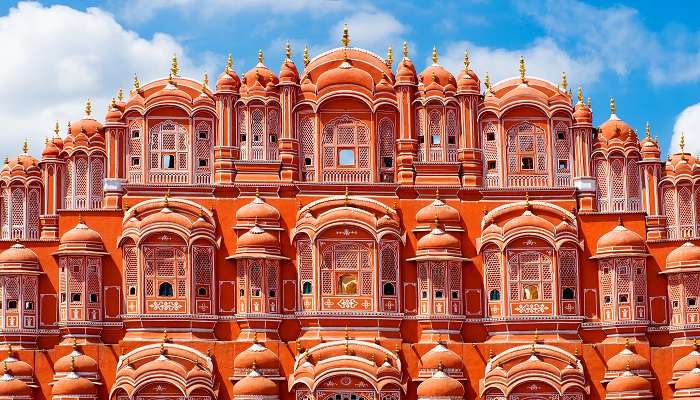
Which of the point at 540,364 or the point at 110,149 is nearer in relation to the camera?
the point at 540,364

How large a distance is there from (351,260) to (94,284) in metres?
8.24

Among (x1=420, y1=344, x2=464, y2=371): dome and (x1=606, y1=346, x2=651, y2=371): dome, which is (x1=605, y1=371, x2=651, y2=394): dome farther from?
(x1=420, y1=344, x2=464, y2=371): dome

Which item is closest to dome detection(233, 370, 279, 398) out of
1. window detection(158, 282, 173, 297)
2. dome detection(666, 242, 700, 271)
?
window detection(158, 282, 173, 297)

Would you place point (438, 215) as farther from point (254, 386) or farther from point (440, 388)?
point (254, 386)

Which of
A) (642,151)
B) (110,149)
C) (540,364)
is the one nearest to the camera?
(540,364)

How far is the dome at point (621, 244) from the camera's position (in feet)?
152

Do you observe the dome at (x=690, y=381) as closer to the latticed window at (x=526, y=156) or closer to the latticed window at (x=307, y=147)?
the latticed window at (x=526, y=156)

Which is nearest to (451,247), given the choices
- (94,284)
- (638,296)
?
(638,296)

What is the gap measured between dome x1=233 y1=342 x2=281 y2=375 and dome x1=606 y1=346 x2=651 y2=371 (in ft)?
34.6

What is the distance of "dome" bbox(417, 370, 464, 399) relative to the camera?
146 feet

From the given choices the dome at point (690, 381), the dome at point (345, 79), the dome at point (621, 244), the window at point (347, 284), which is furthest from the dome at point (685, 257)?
the dome at point (345, 79)

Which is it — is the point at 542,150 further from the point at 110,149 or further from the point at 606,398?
the point at 110,149

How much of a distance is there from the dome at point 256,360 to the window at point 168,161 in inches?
272

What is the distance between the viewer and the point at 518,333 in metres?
46.4
